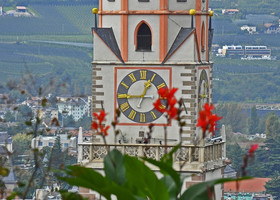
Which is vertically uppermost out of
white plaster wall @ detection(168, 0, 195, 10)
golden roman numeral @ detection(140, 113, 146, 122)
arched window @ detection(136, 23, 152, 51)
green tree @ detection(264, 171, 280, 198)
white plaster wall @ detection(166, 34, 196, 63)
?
white plaster wall @ detection(168, 0, 195, 10)

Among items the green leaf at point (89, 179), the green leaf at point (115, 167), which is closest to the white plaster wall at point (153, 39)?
the green leaf at point (115, 167)

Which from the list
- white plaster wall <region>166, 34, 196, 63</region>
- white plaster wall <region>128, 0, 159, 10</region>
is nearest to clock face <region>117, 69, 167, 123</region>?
white plaster wall <region>166, 34, 196, 63</region>

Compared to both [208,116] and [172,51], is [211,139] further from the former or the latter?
[208,116]

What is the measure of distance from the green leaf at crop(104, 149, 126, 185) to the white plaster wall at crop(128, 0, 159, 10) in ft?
53.8

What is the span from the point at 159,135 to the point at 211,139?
1.51 metres

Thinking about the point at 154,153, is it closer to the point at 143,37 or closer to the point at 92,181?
the point at 143,37

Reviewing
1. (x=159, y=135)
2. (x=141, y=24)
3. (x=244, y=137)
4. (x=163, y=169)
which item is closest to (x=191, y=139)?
(x=159, y=135)

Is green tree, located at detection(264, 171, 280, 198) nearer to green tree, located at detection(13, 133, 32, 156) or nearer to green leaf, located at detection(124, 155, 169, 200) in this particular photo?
green tree, located at detection(13, 133, 32, 156)

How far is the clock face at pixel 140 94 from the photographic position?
30594 mm

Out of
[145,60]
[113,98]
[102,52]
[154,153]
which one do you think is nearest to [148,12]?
[145,60]

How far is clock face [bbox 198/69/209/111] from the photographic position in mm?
31234

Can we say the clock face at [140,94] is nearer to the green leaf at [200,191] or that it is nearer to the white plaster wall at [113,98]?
the white plaster wall at [113,98]

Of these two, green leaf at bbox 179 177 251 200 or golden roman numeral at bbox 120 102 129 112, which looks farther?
golden roman numeral at bbox 120 102 129 112

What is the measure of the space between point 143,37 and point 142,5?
25.7 inches
